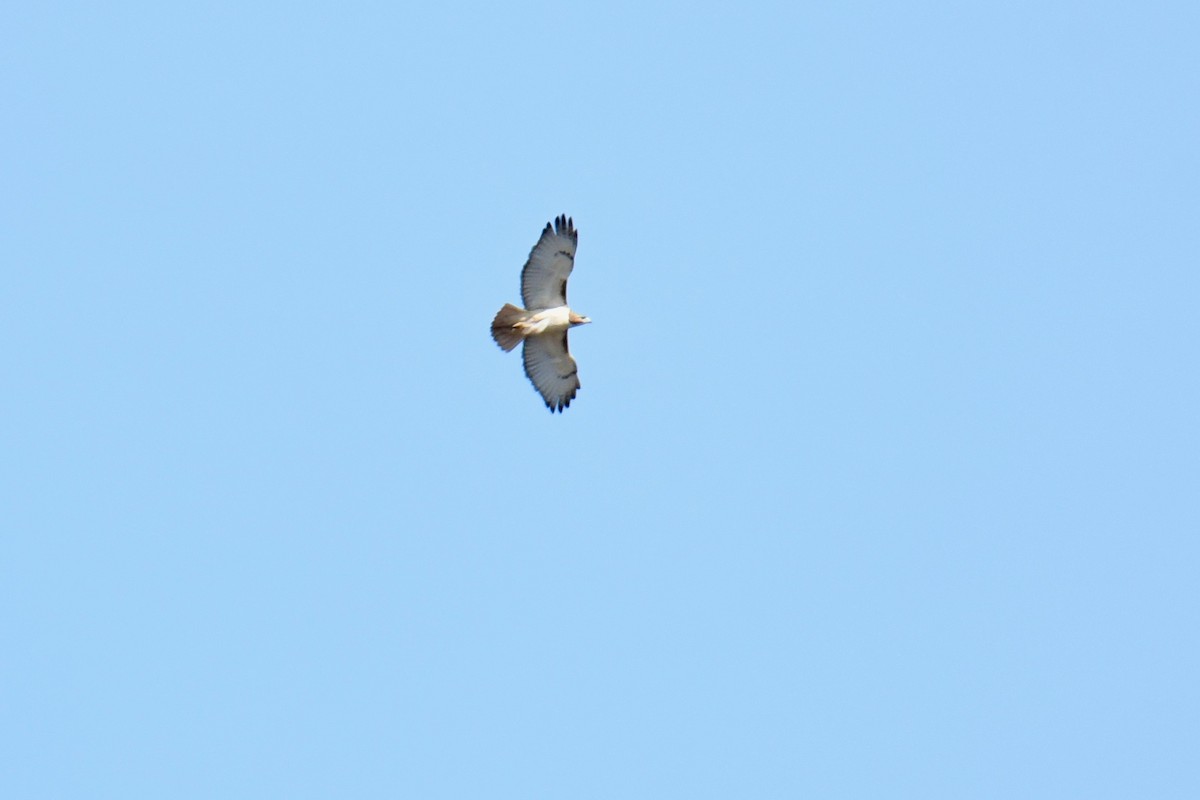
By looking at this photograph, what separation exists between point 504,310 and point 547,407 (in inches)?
79.5

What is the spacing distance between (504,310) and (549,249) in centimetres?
119

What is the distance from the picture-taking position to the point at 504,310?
2939 cm

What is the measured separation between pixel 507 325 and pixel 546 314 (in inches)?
26.0

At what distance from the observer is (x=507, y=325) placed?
29.4 meters

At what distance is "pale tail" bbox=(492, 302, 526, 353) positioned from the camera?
2939 cm

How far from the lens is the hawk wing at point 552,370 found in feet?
99.0

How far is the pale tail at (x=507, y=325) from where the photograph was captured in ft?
96.4

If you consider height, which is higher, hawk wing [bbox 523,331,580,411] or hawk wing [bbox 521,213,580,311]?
hawk wing [bbox 521,213,580,311]

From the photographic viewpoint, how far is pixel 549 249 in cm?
2922

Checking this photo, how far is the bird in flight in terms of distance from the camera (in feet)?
95.8

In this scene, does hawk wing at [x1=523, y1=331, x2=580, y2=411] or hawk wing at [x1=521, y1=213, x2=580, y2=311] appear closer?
hawk wing at [x1=521, y1=213, x2=580, y2=311]

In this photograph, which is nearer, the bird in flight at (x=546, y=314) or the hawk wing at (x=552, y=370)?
the bird in flight at (x=546, y=314)

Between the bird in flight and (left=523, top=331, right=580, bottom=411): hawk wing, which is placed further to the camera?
(left=523, top=331, right=580, bottom=411): hawk wing

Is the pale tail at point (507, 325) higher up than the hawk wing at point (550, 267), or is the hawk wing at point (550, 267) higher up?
the hawk wing at point (550, 267)
